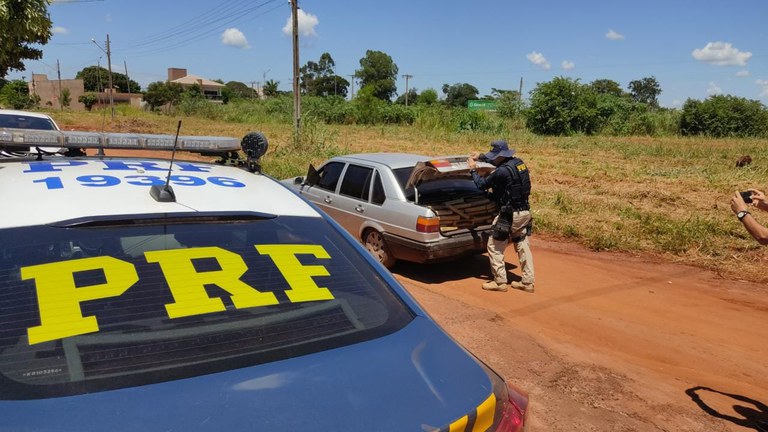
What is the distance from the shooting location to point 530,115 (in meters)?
39.2

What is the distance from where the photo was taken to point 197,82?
4510 inches

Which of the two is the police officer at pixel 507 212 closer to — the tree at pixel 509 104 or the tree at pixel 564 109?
the tree at pixel 564 109

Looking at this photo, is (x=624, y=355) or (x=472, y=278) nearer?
(x=624, y=355)

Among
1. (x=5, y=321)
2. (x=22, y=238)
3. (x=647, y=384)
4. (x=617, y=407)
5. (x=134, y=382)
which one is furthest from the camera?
(x=647, y=384)

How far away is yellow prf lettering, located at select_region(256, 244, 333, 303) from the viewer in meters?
2.15

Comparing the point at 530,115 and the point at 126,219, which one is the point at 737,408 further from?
the point at 530,115

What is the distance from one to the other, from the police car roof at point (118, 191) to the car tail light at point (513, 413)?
1.23 meters

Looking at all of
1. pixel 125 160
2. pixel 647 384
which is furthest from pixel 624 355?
pixel 125 160

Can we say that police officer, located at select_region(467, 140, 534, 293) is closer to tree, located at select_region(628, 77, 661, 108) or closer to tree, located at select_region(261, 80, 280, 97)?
tree, located at select_region(261, 80, 280, 97)

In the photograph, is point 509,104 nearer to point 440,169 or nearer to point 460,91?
point 440,169

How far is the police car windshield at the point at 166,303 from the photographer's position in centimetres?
166

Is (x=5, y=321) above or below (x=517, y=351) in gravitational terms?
above

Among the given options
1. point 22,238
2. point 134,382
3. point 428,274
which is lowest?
point 428,274

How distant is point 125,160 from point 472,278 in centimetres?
512
